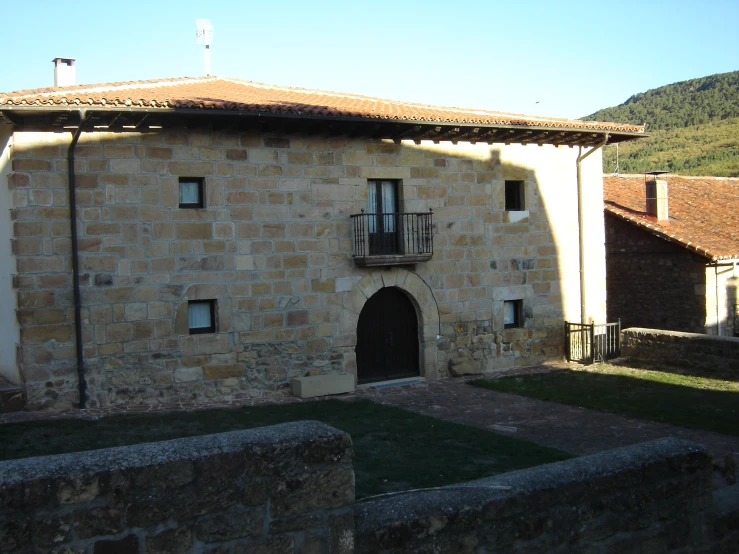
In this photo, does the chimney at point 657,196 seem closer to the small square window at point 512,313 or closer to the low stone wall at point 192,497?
the small square window at point 512,313

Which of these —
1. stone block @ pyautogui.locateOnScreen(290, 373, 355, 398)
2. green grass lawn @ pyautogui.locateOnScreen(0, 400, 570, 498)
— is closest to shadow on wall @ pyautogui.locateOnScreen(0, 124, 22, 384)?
green grass lawn @ pyautogui.locateOnScreen(0, 400, 570, 498)

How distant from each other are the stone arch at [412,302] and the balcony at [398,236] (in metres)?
0.32

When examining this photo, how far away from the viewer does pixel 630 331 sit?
1427cm

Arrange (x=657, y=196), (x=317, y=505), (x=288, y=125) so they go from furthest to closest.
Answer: (x=657, y=196), (x=288, y=125), (x=317, y=505)

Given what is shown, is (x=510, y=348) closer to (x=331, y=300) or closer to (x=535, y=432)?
(x=331, y=300)

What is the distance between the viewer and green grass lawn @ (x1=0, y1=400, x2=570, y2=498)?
22.3 ft

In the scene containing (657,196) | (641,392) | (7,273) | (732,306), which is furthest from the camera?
(657,196)

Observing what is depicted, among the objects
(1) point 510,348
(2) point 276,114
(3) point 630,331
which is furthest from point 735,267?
(2) point 276,114

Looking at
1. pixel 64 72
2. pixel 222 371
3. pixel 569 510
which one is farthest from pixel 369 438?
pixel 64 72

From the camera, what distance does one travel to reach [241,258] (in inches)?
450

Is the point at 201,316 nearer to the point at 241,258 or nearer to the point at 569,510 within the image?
the point at 241,258

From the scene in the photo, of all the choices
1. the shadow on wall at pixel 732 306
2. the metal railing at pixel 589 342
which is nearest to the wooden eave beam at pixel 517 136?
the metal railing at pixel 589 342

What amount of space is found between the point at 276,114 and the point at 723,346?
27.1 ft

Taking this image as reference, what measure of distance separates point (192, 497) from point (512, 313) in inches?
463
